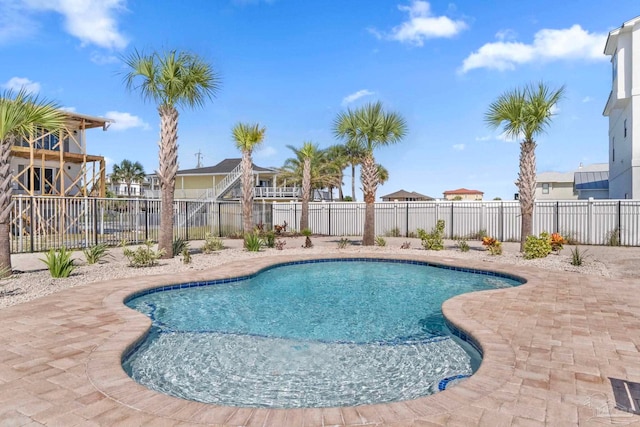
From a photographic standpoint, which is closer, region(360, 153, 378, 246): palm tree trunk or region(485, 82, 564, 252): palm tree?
region(485, 82, 564, 252): palm tree

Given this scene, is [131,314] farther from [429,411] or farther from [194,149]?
[194,149]

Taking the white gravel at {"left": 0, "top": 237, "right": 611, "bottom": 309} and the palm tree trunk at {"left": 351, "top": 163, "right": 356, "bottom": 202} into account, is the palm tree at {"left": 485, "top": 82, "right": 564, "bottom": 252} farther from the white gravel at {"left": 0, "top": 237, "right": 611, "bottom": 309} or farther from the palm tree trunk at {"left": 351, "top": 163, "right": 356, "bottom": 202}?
the palm tree trunk at {"left": 351, "top": 163, "right": 356, "bottom": 202}

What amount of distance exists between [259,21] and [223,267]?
35.7 feet

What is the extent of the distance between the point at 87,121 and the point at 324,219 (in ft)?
48.9

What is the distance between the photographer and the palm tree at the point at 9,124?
26.1ft

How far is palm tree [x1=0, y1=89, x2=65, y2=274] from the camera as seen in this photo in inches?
313

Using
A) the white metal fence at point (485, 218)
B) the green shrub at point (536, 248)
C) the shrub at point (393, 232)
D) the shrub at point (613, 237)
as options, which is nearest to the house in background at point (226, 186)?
the white metal fence at point (485, 218)

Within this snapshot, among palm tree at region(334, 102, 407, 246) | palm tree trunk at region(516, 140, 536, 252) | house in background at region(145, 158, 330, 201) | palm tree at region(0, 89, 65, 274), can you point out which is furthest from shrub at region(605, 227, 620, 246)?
house in background at region(145, 158, 330, 201)

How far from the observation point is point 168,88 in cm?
1130

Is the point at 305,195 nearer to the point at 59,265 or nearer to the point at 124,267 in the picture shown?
the point at 124,267

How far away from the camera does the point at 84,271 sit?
30.7 feet

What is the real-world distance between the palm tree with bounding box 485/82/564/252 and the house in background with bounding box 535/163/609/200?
1959cm

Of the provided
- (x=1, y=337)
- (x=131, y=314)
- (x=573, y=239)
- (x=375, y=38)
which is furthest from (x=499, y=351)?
(x=573, y=239)

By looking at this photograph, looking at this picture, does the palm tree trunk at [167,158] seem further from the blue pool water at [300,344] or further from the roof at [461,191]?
the roof at [461,191]
